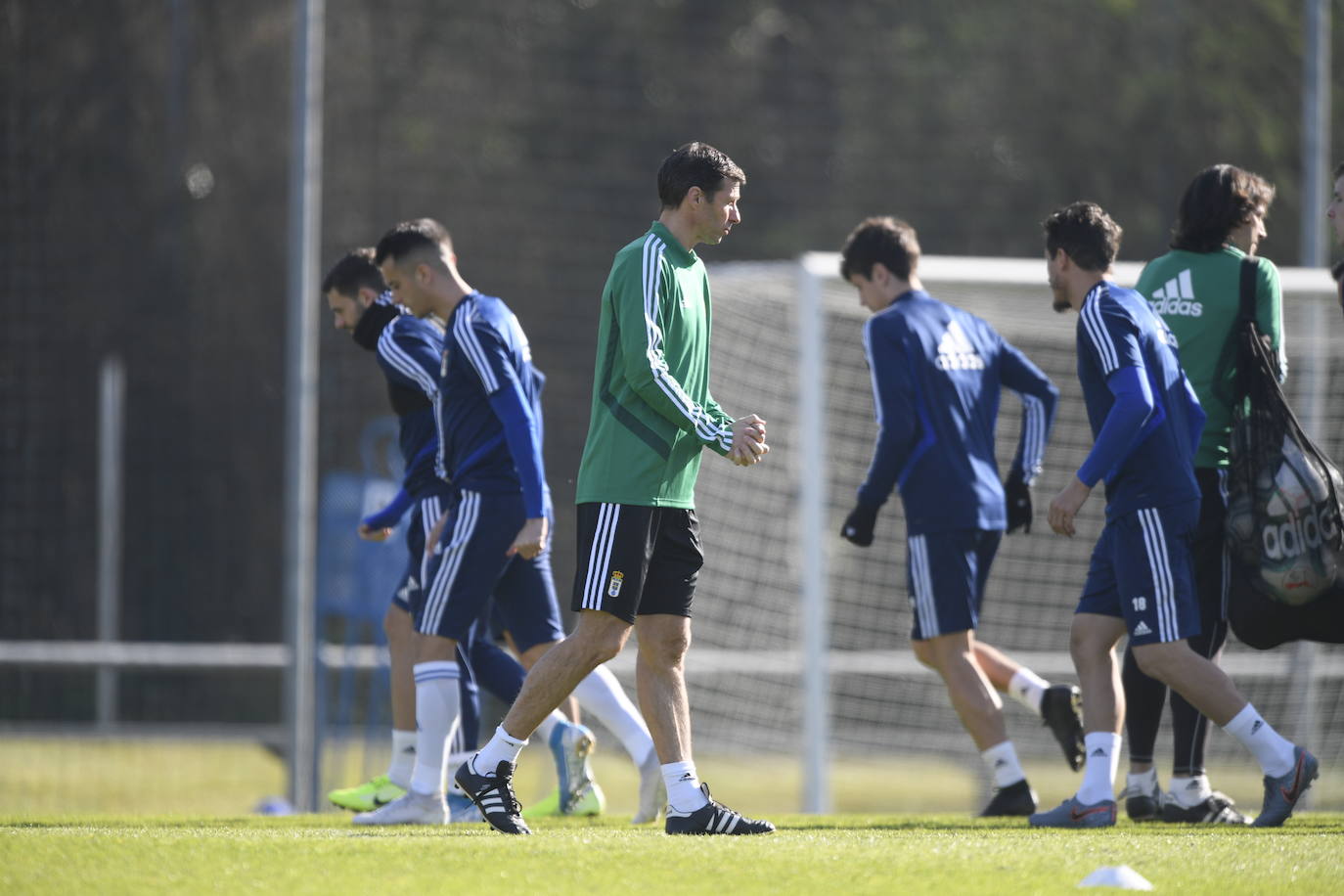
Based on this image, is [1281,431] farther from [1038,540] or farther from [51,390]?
[51,390]

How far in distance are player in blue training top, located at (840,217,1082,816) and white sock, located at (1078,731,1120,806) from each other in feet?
2.07

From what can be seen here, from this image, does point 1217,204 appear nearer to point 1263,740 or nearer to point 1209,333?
point 1209,333

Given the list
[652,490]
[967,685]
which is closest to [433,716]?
[652,490]

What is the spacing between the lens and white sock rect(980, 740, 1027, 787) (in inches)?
251

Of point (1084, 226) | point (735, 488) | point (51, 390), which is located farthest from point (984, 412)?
point (51, 390)

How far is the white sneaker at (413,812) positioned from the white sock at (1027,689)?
222cm

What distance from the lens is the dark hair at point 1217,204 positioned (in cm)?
609

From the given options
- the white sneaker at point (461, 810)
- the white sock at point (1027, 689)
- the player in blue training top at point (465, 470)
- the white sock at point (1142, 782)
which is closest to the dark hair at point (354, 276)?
the player in blue training top at point (465, 470)

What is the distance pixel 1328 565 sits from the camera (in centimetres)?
554

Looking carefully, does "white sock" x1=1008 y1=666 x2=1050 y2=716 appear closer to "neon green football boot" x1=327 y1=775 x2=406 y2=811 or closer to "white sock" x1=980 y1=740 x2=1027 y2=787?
"white sock" x1=980 y1=740 x2=1027 y2=787

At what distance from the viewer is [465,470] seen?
5.86m

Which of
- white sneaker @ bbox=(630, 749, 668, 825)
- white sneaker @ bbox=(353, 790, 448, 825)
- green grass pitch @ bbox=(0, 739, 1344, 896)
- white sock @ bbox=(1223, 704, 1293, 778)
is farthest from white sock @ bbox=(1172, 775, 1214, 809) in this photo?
white sneaker @ bbox=(353, 790, 448, 825)

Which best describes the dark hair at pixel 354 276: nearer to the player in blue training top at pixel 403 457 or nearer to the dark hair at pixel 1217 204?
the player in blue training top at pixel 403 457

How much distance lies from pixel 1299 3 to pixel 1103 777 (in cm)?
1303
